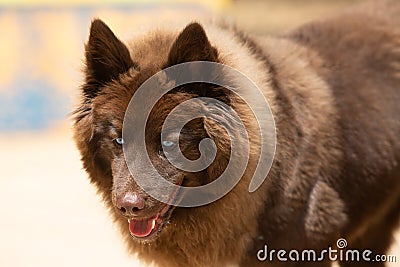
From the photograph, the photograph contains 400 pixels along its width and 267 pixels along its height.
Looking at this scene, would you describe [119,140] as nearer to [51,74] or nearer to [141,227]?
[141,227]

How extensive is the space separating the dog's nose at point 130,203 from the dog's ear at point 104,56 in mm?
689

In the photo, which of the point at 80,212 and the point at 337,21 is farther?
the point at 80,212

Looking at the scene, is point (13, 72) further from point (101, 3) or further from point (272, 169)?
point (272, 169)

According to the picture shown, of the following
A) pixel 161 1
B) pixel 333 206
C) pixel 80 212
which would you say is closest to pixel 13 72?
pixel 161 1

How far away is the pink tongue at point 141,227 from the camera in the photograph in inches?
143

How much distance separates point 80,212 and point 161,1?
4.49 metres

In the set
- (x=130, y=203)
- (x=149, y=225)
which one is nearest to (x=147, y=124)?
(x=130, y=203)

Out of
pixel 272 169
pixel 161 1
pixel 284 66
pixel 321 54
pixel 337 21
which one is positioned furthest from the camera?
pixel 161 1

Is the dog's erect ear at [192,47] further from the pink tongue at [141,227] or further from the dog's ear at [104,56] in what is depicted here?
the pink tongue at [141,227]

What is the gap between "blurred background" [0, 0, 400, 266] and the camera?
7.29m

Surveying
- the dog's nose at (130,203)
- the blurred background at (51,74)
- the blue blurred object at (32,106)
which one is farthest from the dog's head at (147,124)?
the blue blurred object at (32,106)

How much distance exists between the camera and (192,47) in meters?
3.53

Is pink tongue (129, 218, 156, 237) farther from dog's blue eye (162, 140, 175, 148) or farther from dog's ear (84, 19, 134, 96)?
dog's ear (84, 19, 134, 96)

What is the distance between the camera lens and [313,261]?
13.1 ft
